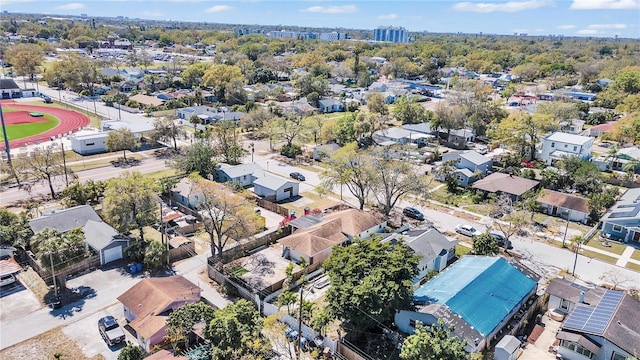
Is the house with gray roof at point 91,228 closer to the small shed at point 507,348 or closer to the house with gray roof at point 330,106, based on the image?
the small shed at point 507,348

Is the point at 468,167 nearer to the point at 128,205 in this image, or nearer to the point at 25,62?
the point at 128,205

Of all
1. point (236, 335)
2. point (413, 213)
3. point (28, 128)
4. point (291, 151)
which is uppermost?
point (28, 128)

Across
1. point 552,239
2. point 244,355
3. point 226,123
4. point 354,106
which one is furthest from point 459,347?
point 354,106

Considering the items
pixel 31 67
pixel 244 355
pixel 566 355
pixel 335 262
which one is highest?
pixel 31 67

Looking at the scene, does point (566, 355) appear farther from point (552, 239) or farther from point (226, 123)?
point (226, 123)

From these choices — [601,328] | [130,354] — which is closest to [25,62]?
[130,354]
